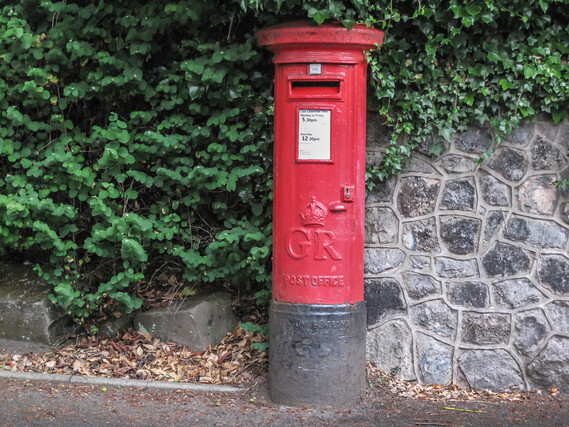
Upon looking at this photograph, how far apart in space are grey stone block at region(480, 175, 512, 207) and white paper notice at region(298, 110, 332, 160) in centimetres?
116

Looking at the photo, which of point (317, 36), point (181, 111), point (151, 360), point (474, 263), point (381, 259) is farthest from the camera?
point (181, 111)

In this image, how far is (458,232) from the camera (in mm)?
4867

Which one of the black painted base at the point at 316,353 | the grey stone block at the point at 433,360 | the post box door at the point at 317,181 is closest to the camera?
the post box door at the point at 317,181

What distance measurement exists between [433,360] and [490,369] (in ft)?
1.21

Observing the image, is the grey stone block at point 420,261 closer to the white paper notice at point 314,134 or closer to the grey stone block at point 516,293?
the grey stone block at point 516,293

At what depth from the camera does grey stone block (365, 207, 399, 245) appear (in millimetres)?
4938

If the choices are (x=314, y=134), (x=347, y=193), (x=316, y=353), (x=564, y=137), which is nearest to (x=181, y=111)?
(x=314, y=134)

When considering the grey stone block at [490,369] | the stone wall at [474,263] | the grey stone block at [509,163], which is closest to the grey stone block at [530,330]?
the stone wall at [474,263]

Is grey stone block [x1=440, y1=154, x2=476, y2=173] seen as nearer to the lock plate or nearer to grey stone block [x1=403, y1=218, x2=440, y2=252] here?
grey stone block [x1=403, y1=218, x2=440, y2=252]

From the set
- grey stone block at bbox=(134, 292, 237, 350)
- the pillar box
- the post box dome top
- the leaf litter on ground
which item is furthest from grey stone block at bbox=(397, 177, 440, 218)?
grey stone block at bbox=(134, 292, 237, 350)

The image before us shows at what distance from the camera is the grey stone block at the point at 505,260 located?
189 inches

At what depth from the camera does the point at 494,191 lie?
15.8 ft

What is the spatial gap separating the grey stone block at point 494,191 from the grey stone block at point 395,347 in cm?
100

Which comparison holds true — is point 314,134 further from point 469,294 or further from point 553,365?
point 553,365
